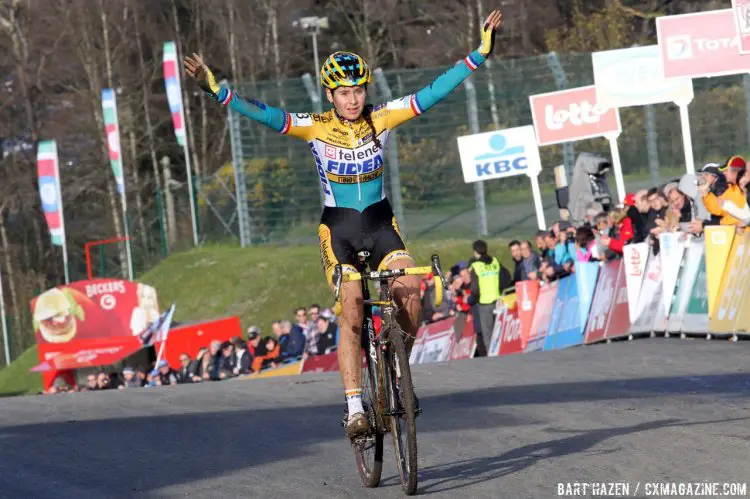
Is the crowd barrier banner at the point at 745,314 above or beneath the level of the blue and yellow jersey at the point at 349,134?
beneath

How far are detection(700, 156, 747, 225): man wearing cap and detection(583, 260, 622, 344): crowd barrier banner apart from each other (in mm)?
1950

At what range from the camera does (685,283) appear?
1712 cm

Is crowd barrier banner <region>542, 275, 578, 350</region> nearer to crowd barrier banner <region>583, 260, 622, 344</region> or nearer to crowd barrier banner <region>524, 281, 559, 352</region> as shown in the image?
crowd barrier banner <region>524, 281, 559, 352</region>

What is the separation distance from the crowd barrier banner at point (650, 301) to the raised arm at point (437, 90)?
9.11 metres

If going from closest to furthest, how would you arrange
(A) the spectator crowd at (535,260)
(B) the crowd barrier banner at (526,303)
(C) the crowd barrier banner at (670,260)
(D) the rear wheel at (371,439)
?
(D) the rear wheel at (371,439) → (A) the spectator crowd at (535,260) → (C) the crowd barrier banner at (670,260) → (B) the crowd barrier banner at (526,303)

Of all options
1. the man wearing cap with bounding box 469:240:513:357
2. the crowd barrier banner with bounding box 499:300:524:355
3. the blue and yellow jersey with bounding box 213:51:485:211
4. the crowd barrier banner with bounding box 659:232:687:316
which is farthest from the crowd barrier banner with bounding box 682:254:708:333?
the blue and yellow jersey with bounding box 213:51:485:211

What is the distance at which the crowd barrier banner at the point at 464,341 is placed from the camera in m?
21.3

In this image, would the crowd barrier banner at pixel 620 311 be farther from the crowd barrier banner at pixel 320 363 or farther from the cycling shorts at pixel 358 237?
the cycling shorts at pixel 358 237

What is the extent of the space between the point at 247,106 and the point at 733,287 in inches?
350

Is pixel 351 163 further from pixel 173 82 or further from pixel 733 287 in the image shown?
pixel 173 82

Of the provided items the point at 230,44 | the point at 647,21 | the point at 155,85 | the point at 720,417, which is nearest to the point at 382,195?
the point at 720,417

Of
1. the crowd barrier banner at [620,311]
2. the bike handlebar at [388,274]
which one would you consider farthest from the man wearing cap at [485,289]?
the bike handlebar at [388,274]

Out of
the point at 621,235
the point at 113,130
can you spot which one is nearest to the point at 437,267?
the point at 621,235

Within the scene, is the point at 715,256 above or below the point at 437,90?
below
